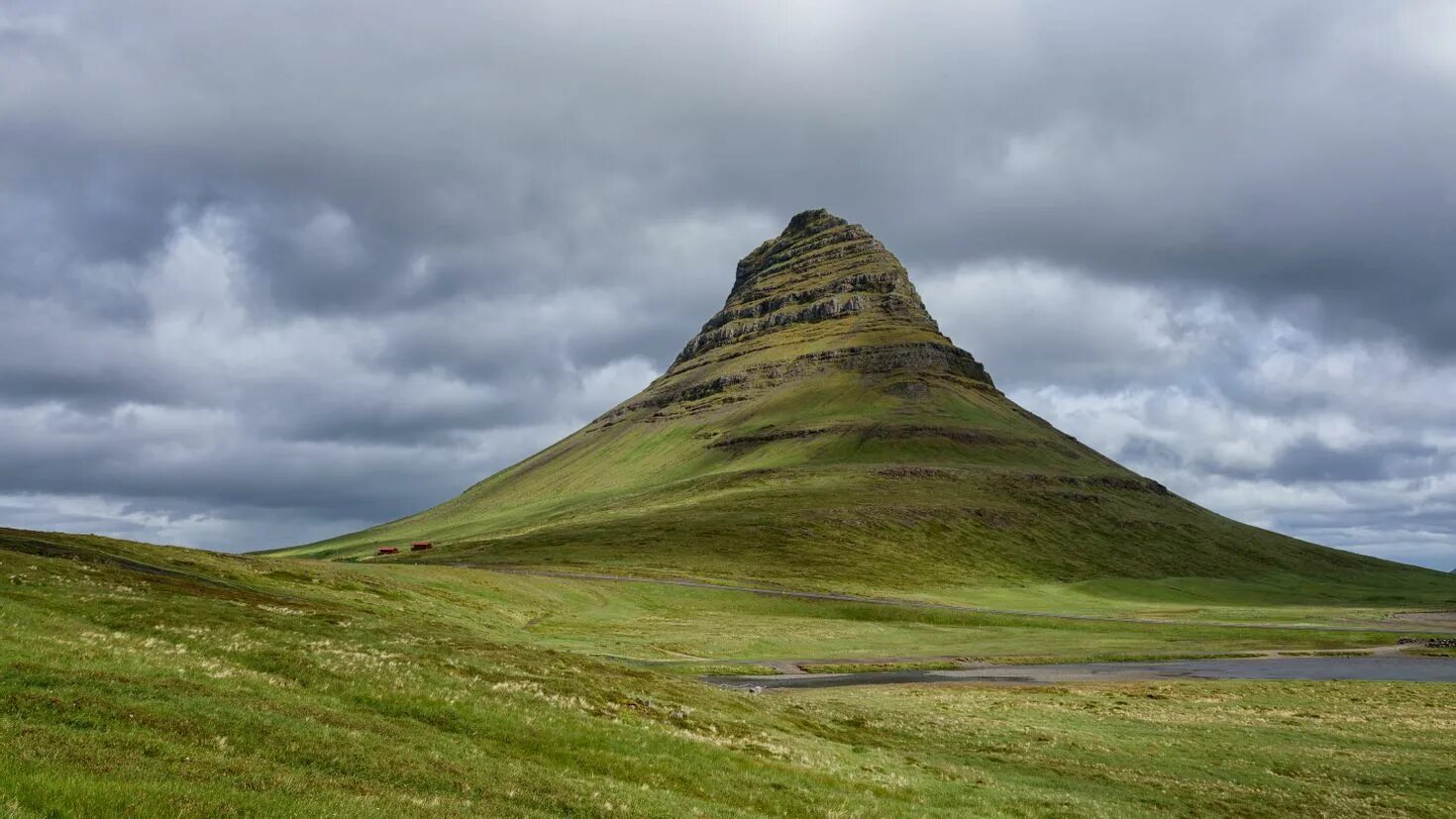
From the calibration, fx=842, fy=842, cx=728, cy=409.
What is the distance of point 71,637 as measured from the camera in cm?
2984

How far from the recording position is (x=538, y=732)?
92.4 ft

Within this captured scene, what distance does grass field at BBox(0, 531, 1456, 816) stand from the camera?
58.9ft

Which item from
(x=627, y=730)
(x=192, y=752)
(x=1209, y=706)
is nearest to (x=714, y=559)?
(x=1209, y=706)

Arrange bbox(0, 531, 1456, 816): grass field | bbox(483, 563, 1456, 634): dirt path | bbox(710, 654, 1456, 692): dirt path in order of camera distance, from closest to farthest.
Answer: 1. bbox(0, 531, 1456, 816): grass field
2. bbox(710, 654, 1456, 692): dirt path
3. bbox(483, 563, 1456, 634): dirt path

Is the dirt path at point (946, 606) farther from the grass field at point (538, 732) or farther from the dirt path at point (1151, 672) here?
the grass field at point (538, 732)

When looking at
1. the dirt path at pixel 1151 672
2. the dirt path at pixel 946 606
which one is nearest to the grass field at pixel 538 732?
the dirt path at pixel 1151 672

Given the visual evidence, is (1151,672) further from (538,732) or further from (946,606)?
(538,732)

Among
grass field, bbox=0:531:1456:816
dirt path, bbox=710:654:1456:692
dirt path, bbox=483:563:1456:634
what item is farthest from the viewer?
dirt path, bbox=483:563:1456:634

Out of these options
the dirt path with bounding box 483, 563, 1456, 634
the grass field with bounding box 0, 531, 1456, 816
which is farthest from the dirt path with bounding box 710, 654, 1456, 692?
the dirt path with bounding box 483, 563, 1456, 634

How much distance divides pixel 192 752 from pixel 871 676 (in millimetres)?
66376

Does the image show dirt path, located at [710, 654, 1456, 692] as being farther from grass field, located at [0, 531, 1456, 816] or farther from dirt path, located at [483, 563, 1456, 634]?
dirt path, located at [483, 563, 1456, 634]

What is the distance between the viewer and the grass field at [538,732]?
18.0 meters

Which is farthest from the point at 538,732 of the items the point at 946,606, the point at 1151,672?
the point at 946,606

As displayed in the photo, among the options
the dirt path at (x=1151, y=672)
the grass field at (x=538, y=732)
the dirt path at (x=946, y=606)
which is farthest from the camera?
the dirt path at (x=946, y=606)
